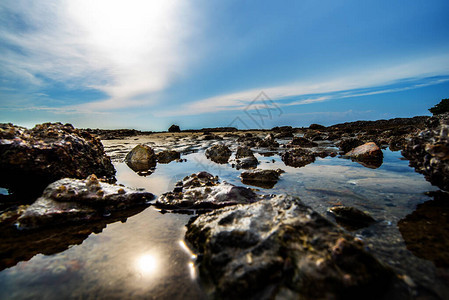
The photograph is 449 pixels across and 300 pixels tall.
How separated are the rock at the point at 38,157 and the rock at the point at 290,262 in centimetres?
446

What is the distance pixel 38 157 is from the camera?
454cm

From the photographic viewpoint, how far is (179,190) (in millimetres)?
5141

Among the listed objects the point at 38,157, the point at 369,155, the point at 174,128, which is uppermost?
the point at 174,128

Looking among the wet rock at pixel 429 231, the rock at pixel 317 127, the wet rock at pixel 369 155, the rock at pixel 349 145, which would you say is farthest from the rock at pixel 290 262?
the rock at pixel 317 127

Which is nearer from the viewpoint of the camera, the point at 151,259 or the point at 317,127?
the point at 151,259

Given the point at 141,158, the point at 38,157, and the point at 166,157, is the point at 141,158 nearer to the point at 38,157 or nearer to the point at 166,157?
the point at 166,157

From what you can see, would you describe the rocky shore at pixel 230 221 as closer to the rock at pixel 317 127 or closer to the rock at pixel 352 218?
the rock at pixel 352 218

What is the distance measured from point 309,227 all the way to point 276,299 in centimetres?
82

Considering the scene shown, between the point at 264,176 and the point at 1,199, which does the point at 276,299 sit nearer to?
the point at 264,176

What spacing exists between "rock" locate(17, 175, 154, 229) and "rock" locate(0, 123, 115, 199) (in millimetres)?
951

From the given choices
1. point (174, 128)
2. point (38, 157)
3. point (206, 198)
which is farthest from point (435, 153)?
point (174, 128)

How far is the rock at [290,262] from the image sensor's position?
179cm

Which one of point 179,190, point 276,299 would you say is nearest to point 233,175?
point 179,190

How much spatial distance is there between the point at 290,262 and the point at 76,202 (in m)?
3.90
